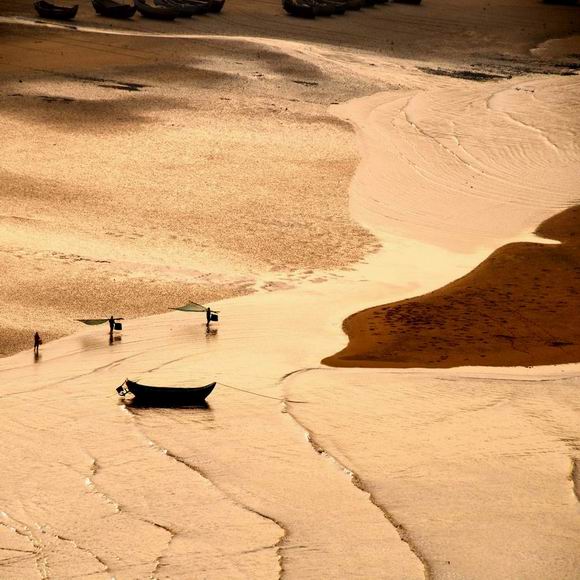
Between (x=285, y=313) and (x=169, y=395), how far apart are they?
15.7 ft

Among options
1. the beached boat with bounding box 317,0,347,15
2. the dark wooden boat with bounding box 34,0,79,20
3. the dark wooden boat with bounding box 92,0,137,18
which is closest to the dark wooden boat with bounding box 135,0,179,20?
the dark wooden boat with bounding box 92,0,137,18

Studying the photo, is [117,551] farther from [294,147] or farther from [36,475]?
[294,147]

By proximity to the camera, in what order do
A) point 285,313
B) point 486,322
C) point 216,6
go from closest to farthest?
point 486,322, point 285,313, point 216,6

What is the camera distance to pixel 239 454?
15.1 m

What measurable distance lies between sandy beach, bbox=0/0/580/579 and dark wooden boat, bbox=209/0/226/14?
25.8 feet

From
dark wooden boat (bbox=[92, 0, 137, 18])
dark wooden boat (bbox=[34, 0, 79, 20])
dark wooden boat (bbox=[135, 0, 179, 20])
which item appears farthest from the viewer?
dark wooden boat (bbox=[135, 0, 179, 20])

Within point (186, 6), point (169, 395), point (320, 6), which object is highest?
point (320, 6)

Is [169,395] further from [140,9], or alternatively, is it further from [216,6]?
[216,6]

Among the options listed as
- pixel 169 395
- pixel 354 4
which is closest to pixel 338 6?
pixel 354 4

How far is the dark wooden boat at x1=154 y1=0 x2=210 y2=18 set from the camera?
49344 millimetres

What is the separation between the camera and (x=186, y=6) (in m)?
49.5

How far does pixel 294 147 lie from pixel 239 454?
18.2m

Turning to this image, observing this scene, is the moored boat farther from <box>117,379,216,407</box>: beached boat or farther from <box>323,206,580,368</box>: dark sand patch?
<box>117,379,216,407</box>: beached boat

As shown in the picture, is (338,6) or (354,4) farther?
(354,4)
